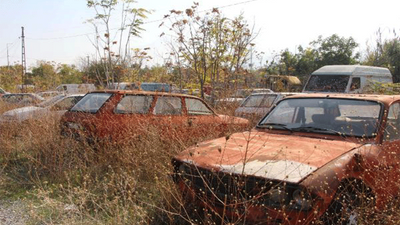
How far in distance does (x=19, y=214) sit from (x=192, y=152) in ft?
7.57

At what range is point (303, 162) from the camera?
3084 mm

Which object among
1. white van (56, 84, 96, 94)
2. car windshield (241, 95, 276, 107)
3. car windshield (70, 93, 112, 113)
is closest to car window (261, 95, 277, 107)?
car windshield (241, 95, 276, 107)

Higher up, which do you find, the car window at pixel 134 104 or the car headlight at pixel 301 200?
the car window at pixel 134 104

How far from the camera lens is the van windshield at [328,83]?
14305mm

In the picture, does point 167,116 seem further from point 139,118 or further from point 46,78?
point 46,78

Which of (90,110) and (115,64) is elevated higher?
(115,64)

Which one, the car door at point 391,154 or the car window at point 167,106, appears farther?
the car window at point 167,106

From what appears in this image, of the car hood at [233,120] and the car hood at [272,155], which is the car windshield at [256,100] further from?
the car hood at [272,155]

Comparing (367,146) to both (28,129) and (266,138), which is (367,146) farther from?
(28,129)

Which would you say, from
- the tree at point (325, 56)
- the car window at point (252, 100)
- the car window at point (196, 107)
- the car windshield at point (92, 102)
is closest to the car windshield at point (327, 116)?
the car window at point (196, 107)

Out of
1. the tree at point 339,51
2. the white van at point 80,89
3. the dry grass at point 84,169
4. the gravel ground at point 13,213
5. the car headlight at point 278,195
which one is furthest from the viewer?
the tree at point 339,51

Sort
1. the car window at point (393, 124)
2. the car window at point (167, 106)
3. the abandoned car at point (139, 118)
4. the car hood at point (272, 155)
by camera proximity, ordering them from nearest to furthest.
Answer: the car hood at point (272, 155), the car window at point (393, 124), the abandoned car at point (139, 118), the car window at point (167, 106)

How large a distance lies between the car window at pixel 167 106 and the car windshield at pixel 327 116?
2.36 metres

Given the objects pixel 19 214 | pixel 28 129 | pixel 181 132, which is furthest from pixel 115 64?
pixel 19 214
